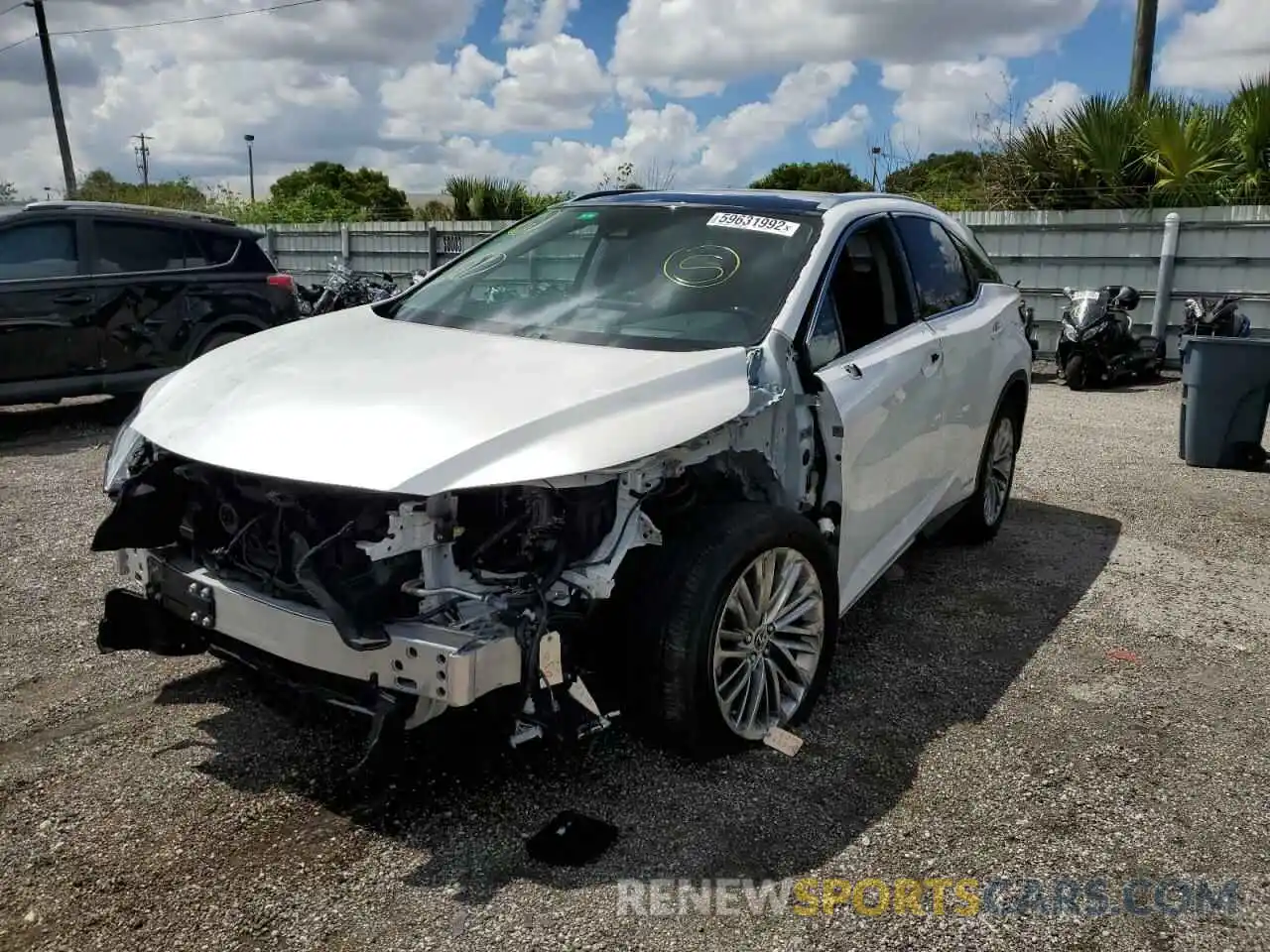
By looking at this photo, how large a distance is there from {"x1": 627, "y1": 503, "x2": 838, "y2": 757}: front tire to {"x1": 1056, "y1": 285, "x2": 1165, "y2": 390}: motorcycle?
9.17 m

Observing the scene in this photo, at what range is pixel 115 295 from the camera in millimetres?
8266

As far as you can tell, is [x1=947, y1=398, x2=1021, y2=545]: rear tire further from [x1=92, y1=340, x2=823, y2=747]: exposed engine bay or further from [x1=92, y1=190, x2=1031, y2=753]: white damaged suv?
[x1=92, y1=340, x2=823, y2=747]: exposed engine bay

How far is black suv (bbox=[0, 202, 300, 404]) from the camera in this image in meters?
7.88

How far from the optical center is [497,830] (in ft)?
9.77

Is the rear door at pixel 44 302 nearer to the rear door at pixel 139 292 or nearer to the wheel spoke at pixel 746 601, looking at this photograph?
the rear door at pixel 139 292

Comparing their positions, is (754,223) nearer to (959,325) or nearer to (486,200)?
(959,325)

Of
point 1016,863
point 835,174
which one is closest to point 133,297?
point 1016,863

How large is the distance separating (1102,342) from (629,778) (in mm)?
9956

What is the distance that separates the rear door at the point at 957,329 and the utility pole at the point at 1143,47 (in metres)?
13.0

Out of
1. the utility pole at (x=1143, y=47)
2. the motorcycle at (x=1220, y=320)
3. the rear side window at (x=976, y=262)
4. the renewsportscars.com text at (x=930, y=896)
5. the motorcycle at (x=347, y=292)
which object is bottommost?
the renewsportscars.com text at (x=930, y=896)

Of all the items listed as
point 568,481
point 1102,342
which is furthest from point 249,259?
point 1102,342

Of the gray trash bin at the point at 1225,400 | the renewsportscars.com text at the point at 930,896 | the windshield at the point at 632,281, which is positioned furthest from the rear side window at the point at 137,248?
the gray trash bin at the point at 1225,400

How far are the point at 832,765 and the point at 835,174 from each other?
27613 millimetres

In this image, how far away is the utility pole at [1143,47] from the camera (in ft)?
52.2
